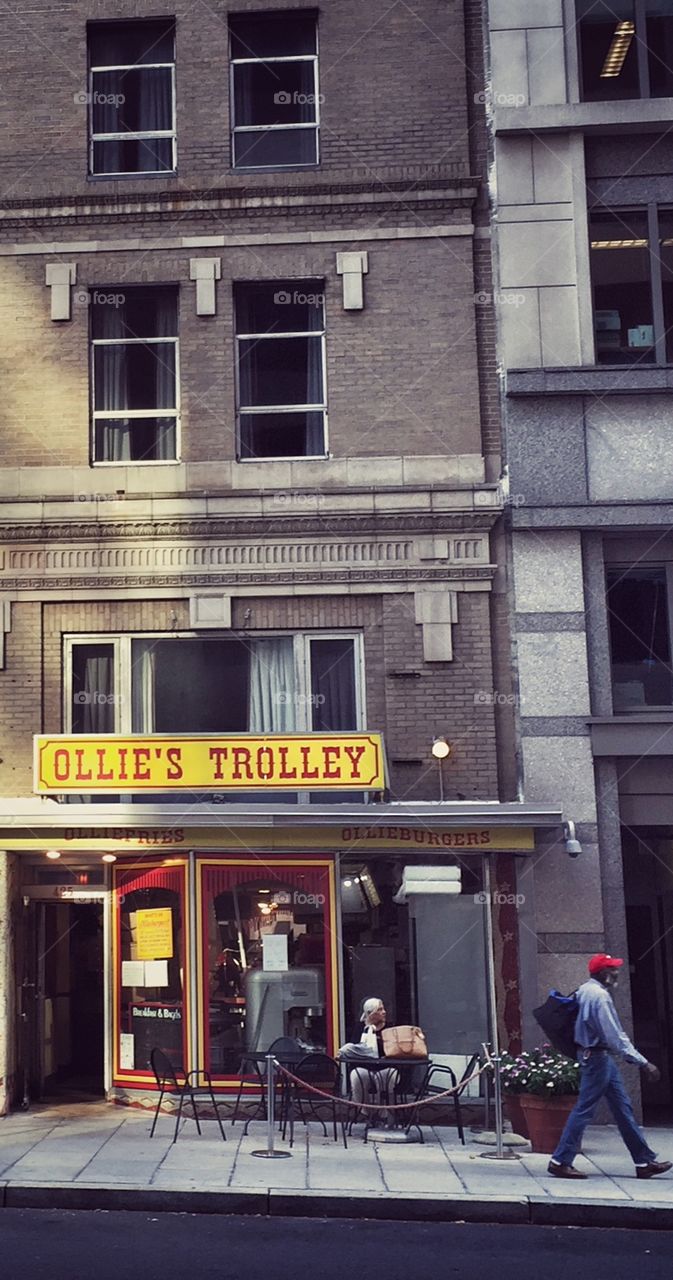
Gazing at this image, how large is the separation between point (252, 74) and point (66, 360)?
4.23 m

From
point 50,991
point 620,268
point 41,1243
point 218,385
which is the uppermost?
point 620,268

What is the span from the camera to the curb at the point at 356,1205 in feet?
36.2

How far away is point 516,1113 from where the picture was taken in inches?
551

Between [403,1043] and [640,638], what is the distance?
17.5 ft

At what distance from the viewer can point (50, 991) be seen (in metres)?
17.0

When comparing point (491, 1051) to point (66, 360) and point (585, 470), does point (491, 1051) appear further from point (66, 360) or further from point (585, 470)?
point (66, 360)

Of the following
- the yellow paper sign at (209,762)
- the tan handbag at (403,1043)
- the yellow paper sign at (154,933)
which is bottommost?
the tan handbag at (403,1043)

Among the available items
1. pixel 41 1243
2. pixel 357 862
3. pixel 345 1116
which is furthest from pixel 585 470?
pixel 41 1243

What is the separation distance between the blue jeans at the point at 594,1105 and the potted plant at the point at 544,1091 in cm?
73

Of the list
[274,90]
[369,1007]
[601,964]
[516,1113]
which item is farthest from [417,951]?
[274,90]

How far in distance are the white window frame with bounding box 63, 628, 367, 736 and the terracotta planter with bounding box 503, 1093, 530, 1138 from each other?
446cm

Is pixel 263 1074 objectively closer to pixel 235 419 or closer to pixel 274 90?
pixel 235 419

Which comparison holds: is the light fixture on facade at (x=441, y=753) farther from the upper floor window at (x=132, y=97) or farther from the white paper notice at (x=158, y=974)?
the upper floor window at (x=132, y=97)

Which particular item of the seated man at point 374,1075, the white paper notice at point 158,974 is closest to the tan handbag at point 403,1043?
the seated man at point 374,1075
